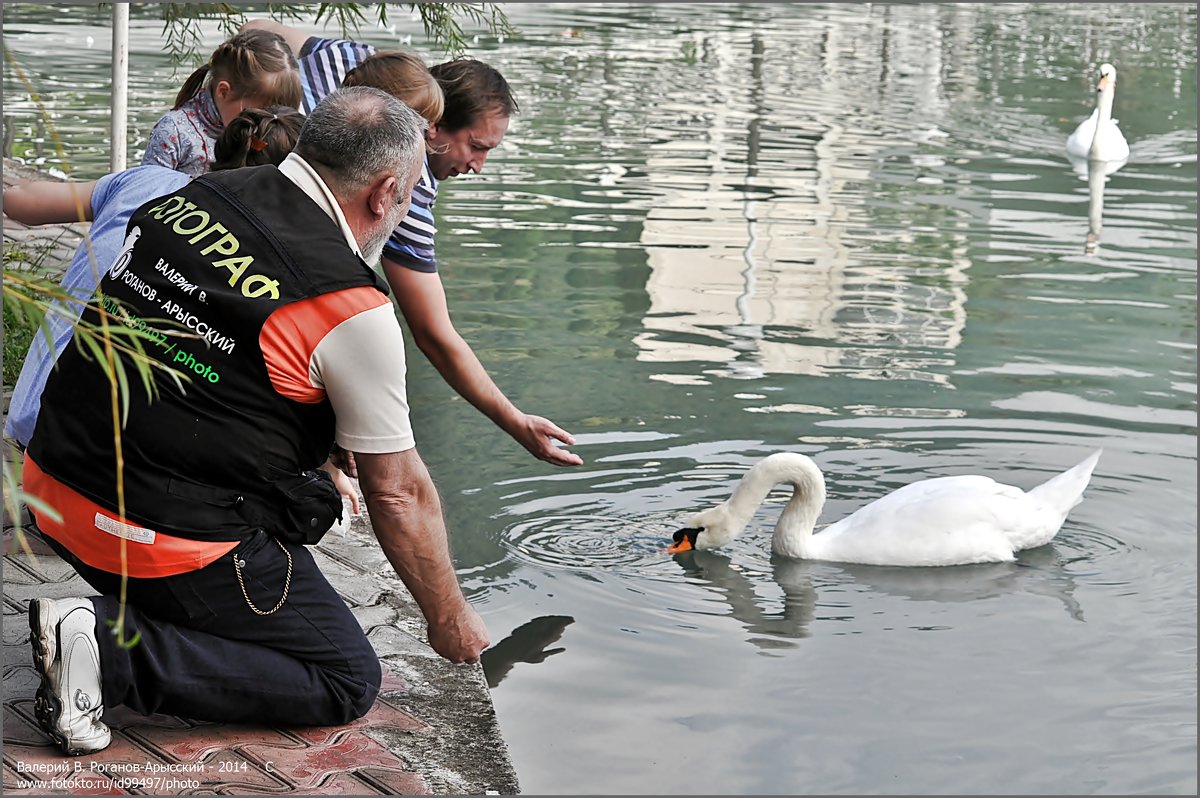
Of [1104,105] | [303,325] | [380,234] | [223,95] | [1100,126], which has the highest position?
[223,95]

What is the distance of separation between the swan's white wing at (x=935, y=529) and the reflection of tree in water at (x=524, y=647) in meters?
1.42

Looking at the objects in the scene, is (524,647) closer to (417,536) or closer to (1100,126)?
(417,536)

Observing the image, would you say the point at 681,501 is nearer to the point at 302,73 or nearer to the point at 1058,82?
the point at 302,73

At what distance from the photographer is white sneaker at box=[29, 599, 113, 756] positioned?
3.78 m

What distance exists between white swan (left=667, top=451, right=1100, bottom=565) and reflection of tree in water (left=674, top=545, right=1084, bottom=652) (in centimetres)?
5

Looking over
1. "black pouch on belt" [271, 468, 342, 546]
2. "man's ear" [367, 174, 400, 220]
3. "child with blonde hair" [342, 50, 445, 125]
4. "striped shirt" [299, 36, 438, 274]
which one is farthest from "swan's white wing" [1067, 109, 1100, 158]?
"black pouch on belt" [271, 468, 342, 546]

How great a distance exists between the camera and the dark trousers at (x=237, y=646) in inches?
155

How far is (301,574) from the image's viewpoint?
4156mm

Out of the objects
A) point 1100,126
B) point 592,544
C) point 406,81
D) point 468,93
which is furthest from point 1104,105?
point 406,81

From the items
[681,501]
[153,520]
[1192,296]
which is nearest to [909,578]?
[681,501]

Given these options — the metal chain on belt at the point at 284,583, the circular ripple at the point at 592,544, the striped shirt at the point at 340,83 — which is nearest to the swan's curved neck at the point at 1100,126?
the circular ripple at the point at 592,544

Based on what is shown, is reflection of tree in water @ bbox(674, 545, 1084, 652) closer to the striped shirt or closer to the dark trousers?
the striped shirt

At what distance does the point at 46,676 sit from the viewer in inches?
149

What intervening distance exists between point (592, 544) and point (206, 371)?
3.04 metres
